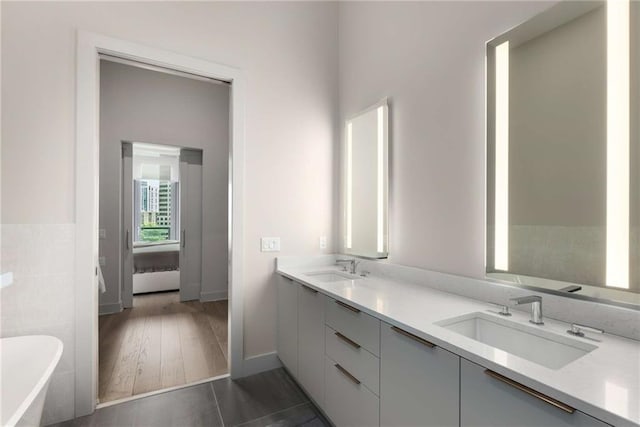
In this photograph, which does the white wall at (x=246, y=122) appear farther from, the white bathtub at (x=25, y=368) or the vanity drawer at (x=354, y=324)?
the vanity drawer at (x=354, y=324)

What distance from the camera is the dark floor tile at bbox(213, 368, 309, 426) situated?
184cm

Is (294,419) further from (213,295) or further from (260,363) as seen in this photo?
(213,295)

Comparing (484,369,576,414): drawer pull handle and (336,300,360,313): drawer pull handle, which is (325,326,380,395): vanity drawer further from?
(484,369,576,414): drawer pull handle

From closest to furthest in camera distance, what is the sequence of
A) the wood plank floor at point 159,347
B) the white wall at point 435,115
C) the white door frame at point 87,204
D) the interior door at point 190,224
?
the white wall at point 435,115
the white door frame at point 87,204
the wood plank floor at point 159,347
the interior door at point 190,224

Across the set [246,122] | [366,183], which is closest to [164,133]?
[246,122]

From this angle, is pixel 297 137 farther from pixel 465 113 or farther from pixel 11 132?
pixel 11 132

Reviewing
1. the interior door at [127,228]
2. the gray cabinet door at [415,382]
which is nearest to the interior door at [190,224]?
the interior door at [127,228]

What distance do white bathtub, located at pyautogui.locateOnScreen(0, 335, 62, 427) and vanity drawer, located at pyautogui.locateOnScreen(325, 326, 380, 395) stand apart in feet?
4.30

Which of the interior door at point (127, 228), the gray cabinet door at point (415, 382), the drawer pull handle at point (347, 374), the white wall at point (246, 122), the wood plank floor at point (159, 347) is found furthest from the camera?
the interior door at point (127, 228)

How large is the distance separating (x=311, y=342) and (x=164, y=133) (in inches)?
133

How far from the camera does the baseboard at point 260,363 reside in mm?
2279

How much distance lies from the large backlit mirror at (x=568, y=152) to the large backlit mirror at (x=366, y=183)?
0.79 m

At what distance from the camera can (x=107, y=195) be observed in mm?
3688

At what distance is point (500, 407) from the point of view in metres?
0.84
